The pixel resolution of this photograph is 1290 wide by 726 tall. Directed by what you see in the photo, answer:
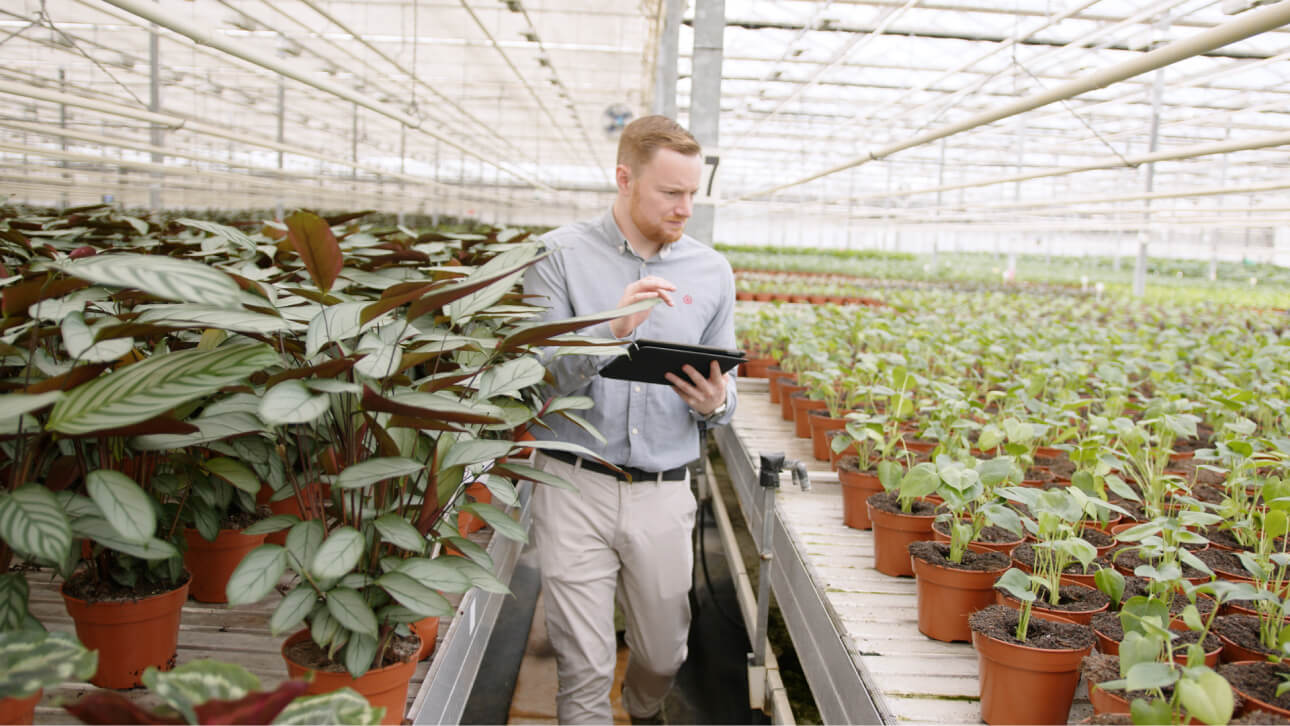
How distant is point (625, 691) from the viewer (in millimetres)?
2553

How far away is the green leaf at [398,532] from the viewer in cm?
108

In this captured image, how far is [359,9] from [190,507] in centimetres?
855

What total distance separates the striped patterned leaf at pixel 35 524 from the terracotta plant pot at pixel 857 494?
6.97ft

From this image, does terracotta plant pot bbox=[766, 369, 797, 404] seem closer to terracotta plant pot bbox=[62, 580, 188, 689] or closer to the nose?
the nose

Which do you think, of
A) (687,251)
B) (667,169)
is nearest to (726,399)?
(687,251)

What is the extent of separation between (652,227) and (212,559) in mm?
1260

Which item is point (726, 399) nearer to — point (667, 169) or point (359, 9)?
point (667, 169)

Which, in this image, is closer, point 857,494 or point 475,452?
point 475,452

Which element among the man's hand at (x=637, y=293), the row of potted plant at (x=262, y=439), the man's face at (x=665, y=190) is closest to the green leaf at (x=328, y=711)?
the row of potted plant at (x=262, y=439)

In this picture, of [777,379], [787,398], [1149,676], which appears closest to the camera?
[1149,676]

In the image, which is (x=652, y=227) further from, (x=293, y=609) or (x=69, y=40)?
(x=69, y=40)

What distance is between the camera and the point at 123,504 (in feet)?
3.02

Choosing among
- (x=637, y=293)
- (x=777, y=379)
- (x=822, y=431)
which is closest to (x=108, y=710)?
(x=637, y=293)

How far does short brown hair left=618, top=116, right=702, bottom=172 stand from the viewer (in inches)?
78.9
